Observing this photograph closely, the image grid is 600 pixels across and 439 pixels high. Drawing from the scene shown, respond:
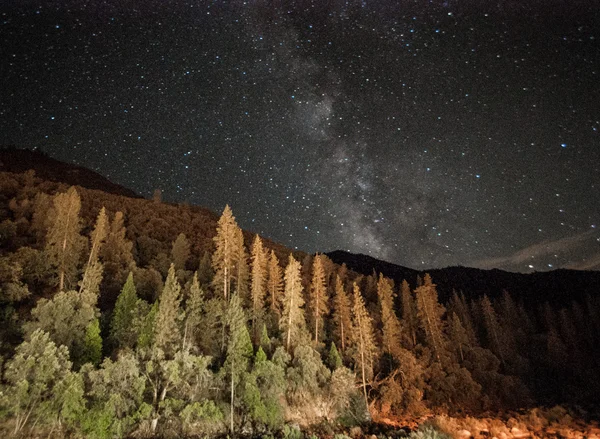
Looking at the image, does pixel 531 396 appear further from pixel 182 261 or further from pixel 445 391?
pixel 182 261

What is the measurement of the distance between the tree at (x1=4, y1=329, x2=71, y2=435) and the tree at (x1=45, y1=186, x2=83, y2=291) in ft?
46.9

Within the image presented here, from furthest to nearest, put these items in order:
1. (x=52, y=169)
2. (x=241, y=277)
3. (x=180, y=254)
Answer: (x=52, y=169)
(x=180, y=254)
(x=241, y=277)

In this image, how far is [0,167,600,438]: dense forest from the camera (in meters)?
24.2

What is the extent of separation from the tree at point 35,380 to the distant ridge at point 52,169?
107724 mm

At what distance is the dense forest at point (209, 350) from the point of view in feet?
79.3

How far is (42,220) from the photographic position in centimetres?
4791

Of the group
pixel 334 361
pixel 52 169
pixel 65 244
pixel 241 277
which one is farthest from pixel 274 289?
pixel 52 169

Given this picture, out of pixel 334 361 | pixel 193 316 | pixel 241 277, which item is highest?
pixel 241 277

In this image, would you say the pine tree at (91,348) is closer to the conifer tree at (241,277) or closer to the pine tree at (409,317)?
the conifer tree at (241,277)

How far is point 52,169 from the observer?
124 metres

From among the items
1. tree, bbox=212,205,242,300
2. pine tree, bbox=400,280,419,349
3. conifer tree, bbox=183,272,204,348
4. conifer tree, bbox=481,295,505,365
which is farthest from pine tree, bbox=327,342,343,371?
Result: conifer tree, bbox=481,295,505,365

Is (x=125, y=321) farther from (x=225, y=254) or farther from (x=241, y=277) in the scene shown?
(x=241, y=277)

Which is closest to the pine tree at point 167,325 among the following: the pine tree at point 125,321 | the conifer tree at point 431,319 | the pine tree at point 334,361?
the pine tree at point 125,321

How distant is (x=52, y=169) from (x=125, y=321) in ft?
405
